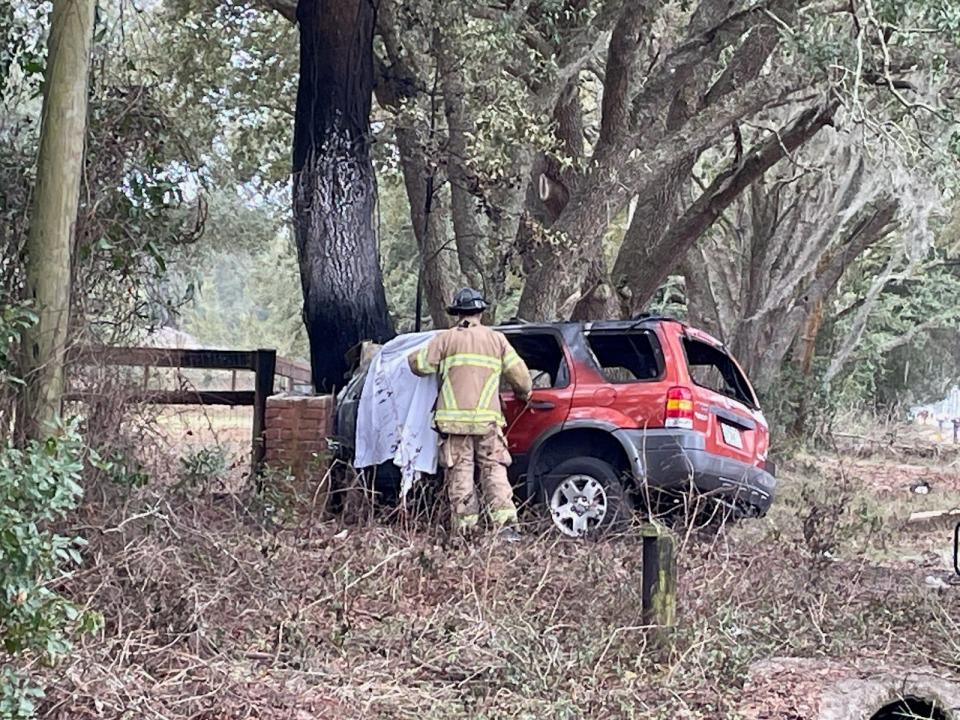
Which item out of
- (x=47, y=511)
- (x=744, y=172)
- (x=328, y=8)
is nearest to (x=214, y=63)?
(x=328, y=8)

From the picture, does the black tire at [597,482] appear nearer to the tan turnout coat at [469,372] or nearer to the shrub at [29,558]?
the tan turnout coat at [469,372]

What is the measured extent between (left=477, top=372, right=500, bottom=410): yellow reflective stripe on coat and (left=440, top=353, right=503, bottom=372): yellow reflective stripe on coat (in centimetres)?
8

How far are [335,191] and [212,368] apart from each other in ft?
7.20

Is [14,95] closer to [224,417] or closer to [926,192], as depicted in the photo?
[224,417]

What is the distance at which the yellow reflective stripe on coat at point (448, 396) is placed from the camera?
8398 mm

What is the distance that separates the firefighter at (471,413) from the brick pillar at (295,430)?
128cm

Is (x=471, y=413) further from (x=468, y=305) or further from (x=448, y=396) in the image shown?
(x=468, y=305)

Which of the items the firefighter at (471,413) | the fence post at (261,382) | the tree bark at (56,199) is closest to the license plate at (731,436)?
the firefighter at (471,413)

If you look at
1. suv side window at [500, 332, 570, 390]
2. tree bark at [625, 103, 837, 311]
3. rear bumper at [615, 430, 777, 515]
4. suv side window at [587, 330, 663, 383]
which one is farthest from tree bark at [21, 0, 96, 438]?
tree bark at [625, 103, 837, 311]

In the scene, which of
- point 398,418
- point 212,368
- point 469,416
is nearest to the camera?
point 469,416

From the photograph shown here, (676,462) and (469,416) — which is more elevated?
(469,416)

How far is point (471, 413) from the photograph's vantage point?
8.34 meters

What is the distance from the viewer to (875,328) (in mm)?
33531

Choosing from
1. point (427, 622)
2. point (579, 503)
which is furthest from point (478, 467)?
point (427, 622)
